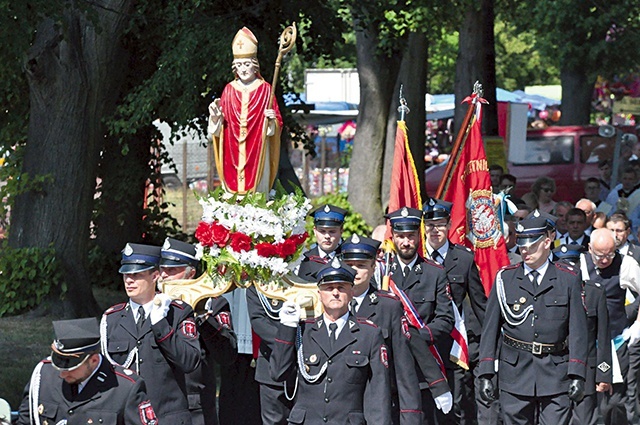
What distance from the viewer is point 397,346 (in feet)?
29.1

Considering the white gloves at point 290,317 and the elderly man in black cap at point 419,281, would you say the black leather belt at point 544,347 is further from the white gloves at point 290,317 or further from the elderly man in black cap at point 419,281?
the white gloves at point 290,317

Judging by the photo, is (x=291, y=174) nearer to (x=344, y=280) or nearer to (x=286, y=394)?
(x=286, y=394)

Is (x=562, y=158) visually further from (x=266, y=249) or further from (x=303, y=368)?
(x=303, y=368)

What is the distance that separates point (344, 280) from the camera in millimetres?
8320

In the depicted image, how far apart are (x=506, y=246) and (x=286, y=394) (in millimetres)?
4639

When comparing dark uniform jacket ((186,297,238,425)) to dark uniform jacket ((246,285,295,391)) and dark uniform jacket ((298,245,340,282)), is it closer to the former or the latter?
dark uniform jacket ((246,285,295,391))

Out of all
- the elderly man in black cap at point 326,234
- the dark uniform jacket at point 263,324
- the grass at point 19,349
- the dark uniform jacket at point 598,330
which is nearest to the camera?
the dark uniform jacket at point 263,324

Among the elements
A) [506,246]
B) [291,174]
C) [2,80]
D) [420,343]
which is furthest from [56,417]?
[291,174]

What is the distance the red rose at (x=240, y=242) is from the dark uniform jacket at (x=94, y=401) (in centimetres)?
310

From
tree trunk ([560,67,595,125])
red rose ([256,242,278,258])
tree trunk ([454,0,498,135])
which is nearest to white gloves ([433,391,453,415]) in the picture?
red rose ([256,242,278,258])

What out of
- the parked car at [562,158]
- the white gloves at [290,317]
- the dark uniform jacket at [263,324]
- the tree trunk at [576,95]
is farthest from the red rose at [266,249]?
the tree trunk at [576,95]

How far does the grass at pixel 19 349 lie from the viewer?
1255 centimetres

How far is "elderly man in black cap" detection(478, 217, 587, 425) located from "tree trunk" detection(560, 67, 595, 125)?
2993cm

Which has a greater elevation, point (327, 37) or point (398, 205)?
point (327, 37)
